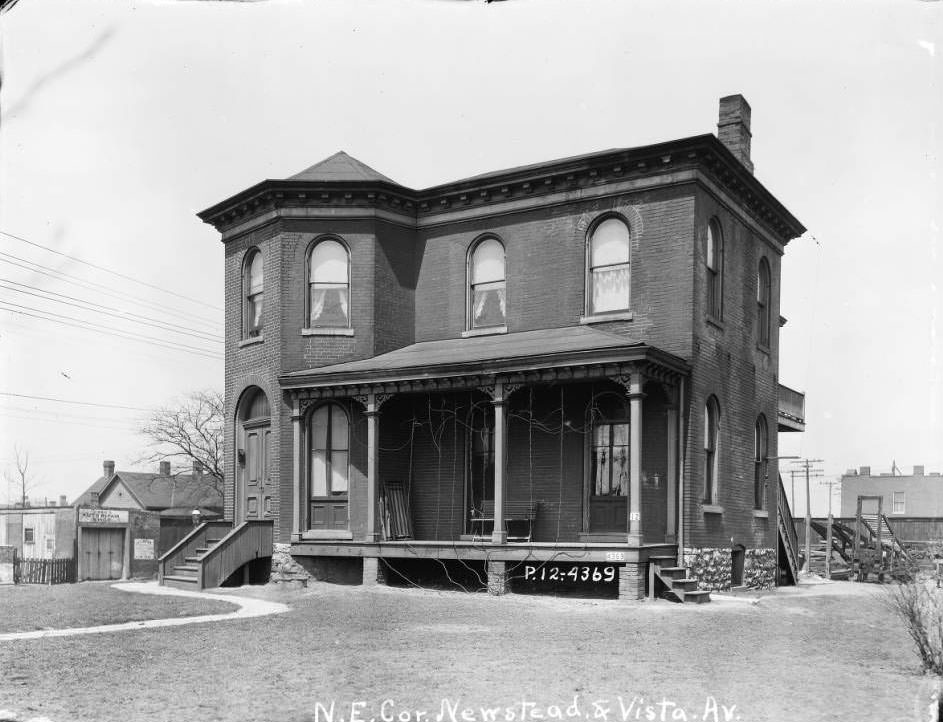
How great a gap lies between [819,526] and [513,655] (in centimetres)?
2580

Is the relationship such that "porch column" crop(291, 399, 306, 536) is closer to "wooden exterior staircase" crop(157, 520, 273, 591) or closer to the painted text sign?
"wooden exterior staircase" crop(157, 520, 273, 591)

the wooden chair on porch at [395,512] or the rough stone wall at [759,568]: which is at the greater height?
the wooden chair on porch at [395,512]

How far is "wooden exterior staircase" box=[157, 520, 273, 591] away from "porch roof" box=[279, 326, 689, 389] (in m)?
3.16

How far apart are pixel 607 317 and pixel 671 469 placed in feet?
10.6

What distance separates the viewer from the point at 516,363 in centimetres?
1842

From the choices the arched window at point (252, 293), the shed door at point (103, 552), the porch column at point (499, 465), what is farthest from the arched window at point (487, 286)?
the shed door at point (103, 552)

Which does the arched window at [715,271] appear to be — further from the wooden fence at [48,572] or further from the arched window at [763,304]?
the wooden fence at [48,572]

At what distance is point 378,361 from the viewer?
21328 millimetres

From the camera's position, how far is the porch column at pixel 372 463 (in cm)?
2025

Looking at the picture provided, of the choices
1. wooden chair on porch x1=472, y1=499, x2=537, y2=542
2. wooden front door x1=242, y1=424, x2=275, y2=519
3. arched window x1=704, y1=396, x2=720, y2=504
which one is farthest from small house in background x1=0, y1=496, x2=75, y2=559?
arched window x1=704, y1=396, x2=720, y2=504

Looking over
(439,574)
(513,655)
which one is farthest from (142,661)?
(439,574)

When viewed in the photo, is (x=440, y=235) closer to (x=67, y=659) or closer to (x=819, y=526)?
(x=67, y=659)

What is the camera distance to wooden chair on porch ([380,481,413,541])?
69.5 ft

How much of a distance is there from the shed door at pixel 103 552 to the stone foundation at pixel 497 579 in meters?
18.0
